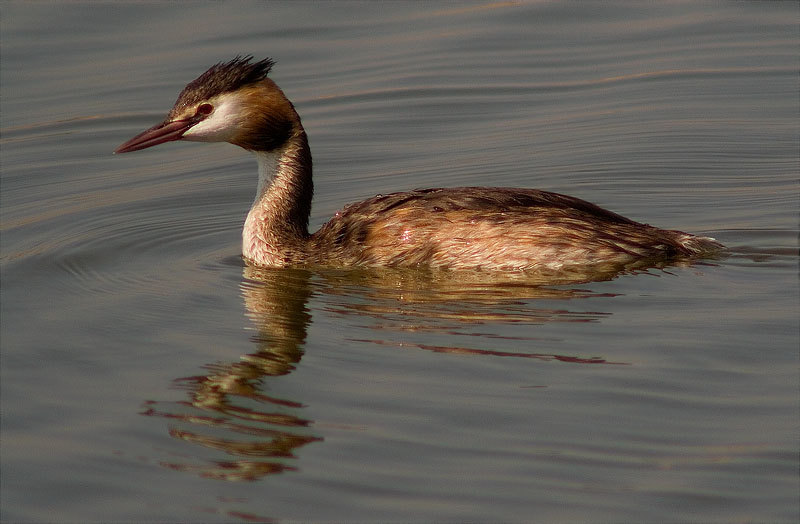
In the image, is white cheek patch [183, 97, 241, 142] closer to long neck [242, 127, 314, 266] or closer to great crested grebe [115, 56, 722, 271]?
great crested grebe [115, 56, 722, 271]

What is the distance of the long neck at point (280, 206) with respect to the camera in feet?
32.1

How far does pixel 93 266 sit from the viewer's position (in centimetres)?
984

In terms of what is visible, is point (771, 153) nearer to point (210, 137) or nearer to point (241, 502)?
point (210, 137)

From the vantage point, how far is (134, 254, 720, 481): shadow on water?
6680 millimetres

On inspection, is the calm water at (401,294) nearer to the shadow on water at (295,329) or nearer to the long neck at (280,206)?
the shadow on water at (295,329)

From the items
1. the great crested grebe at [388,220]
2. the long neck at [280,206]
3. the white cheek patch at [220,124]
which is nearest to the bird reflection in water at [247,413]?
the great crested grebe at [388,220]

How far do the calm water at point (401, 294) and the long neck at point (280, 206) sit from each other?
0.19m

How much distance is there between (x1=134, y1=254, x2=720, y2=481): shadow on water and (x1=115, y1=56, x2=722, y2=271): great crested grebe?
0.12m

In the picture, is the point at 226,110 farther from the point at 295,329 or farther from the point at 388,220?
the point at 295,329

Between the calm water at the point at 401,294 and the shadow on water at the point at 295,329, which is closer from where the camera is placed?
the calm water at the point at 401,294

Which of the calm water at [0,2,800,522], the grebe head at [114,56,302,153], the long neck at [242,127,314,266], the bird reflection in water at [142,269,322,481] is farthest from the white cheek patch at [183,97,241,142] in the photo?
the bird reflection in water at [142,269,322,481]

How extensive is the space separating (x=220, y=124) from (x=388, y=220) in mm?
1323

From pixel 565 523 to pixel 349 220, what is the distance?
4.06 metres

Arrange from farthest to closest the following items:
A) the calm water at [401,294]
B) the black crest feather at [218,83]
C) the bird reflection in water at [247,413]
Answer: the black crest feather at [218,83] → the bird reflection in water at [247,413] → the calm water at [401,294]
